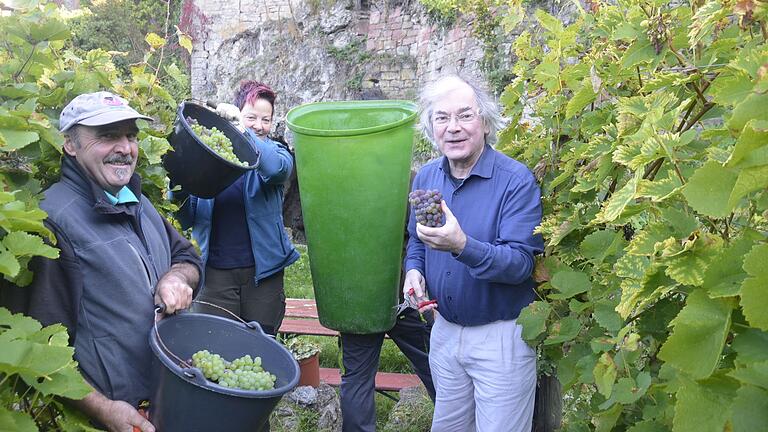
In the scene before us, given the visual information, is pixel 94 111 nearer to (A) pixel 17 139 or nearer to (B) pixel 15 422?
(A) pixel 17 139

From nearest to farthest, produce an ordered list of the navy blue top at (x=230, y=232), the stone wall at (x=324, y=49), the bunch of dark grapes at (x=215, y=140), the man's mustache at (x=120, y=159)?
the man's mustache at (x=120, y=159) < the bunch of dark grapes at (x=215, y=140) < the navy blue top at (x=230, y=232) < the stone wall at (x=324, y=49)

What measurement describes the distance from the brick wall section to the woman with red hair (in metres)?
8.27

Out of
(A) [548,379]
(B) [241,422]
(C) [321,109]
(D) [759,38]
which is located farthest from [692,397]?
(C) [321,109]

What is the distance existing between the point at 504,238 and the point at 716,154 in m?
1.27

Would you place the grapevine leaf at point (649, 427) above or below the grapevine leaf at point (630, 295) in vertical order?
below

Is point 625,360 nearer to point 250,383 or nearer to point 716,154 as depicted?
point 716,154

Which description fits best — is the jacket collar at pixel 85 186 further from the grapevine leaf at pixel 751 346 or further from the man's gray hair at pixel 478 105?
the grapevine leaf at pixel 751 346

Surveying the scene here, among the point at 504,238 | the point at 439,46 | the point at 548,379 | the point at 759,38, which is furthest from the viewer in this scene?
the point at 439,46

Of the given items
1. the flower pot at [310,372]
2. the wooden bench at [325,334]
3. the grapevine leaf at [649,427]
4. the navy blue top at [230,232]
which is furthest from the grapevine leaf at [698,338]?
the flower pot at [310,372]

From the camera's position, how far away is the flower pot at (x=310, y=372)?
394 centimetres

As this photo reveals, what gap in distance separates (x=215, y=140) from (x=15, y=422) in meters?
1.64

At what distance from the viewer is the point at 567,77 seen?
6.84 feet

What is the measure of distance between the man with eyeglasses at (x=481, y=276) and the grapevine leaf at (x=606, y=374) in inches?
25.6

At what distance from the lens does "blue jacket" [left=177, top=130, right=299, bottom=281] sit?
2.99m
